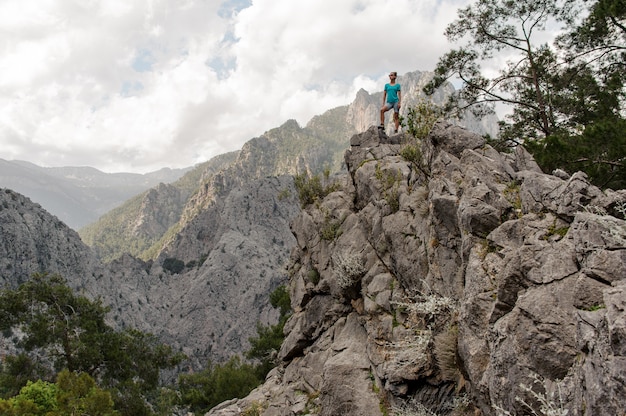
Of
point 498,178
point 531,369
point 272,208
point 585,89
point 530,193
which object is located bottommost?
point 531,369

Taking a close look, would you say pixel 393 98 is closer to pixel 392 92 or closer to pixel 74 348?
pixel 392 92

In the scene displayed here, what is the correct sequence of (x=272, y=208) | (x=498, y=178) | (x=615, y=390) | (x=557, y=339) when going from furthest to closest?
1. (x=272, y=208)
2. (x=498, y=178)
3. (x=557, y=339)
4. (x=615, y=390)

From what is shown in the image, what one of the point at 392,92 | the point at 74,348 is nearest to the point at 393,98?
the point at 392,92

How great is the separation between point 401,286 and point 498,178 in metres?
4.10

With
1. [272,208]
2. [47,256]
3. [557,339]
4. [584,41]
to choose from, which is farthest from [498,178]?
[272,208]

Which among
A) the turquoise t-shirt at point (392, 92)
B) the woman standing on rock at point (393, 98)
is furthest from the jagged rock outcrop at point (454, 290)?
the turquoise t-shirt at point (392, 92)

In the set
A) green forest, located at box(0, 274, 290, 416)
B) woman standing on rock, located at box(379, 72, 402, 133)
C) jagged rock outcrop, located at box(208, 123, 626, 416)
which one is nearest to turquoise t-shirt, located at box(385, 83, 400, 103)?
woman standing on rock, located at box(379, 72, 402, 133)

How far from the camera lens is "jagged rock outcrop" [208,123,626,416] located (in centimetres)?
530

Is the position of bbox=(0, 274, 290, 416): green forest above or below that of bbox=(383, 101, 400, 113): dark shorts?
below

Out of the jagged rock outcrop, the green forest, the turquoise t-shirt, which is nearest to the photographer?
the jagged rock outcrop

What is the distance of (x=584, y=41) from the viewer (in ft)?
56.9

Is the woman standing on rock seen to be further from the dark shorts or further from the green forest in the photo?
the green forest

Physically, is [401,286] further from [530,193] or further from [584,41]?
[584,41]

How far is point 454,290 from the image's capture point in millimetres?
9266
